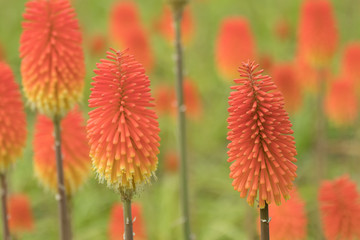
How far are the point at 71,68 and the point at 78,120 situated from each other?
806 millimetres

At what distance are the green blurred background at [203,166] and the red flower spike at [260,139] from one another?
2.35m

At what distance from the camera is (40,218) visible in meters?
7.60

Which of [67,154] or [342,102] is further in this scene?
[342,102]

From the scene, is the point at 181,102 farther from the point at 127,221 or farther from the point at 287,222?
the point at 127,221

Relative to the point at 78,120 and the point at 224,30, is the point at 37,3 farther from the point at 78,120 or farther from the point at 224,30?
the point at 224,30

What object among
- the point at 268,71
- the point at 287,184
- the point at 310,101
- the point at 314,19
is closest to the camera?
the point at 287,184

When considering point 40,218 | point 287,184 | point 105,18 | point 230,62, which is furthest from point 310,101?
point 287,184

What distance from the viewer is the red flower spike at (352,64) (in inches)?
272

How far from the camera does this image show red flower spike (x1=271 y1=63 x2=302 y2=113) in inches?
275

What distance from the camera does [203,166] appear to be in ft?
27.9

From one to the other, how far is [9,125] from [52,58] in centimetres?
53

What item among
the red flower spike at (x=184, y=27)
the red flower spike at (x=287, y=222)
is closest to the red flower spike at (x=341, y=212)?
the red flower spike at (x=287, y=222)

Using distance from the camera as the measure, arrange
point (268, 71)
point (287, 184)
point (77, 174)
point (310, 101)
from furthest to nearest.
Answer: point (310, 101), point (268, 71), point (77, 174), point (287, 184)

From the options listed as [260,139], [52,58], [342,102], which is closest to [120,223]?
[52,58]
